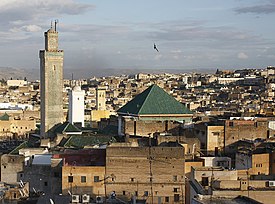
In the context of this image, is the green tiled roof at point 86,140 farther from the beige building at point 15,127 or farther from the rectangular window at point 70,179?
the beige building at point 15,127

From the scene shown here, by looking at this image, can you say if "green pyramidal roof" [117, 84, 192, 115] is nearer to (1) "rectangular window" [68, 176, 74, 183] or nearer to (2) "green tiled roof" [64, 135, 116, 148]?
(2) "green tiled roof" [64, 135, 116, 148]

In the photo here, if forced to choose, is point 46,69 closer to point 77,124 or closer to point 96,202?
point 77,124

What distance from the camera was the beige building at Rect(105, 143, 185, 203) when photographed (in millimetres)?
18516

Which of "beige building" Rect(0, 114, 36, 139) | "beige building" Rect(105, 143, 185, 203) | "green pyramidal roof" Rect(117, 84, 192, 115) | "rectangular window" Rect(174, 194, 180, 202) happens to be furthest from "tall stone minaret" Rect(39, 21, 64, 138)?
"rectangular window" Rect(174, 194, 180, 202)

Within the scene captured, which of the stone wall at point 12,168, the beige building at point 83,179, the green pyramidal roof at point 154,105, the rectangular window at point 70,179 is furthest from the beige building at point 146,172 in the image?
the green pyramidal roof at point 154,105

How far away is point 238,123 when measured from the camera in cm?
2525

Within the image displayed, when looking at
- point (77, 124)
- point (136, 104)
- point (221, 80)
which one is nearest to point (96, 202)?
point (136, 104)

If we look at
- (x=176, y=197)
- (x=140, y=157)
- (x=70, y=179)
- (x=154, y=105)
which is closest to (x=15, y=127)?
(x=154, y=105)

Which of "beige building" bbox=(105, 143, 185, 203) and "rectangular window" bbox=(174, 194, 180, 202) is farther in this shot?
"rectangular window" bbox=(174, 194, 180, 202)

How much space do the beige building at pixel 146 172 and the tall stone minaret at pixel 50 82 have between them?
1362 cm

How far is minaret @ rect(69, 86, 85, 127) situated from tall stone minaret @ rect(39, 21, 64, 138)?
880mm

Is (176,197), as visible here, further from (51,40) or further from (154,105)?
(51,40)

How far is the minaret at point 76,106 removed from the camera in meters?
31.6

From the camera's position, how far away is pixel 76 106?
105ft
